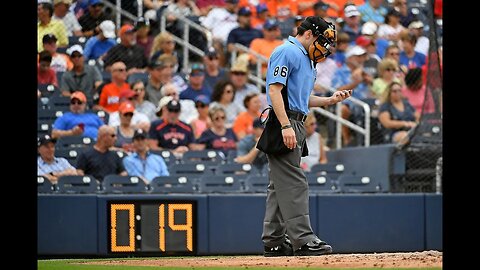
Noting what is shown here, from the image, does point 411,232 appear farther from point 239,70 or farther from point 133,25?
point 133,25

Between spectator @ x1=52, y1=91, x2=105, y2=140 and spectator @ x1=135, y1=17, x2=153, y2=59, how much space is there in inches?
90.3

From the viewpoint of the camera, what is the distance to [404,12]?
17141 mm

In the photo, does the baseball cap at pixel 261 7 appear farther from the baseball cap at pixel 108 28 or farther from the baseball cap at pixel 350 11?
the baseball cap at pixel 108 28

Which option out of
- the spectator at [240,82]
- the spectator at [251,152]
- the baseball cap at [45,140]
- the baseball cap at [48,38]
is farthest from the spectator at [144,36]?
the baseball cap at [45,140]

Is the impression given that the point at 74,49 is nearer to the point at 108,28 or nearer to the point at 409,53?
the point at 108,28

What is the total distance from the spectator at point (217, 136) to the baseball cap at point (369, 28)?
3771 millimetres

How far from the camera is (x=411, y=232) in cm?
1284

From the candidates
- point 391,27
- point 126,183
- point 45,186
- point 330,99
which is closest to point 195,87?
point 126,183

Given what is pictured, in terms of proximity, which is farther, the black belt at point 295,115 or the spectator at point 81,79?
the spectator at point 81,79

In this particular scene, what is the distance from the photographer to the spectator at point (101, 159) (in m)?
12.5

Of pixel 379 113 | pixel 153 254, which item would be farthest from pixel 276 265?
pixel 379 113

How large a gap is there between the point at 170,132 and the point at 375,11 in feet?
16.1
